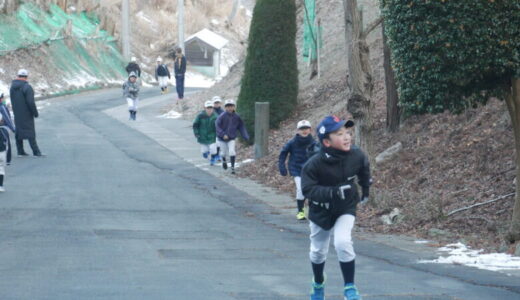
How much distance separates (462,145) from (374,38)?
1086cm

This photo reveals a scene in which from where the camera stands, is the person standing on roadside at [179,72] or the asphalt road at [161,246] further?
the person standing on roadside at [179,72]

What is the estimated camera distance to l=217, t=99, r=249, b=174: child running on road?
19.2 metres

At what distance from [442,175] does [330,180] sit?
23.2ft

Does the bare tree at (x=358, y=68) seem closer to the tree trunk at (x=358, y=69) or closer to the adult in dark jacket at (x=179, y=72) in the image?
the tree trunk at (x=358, y=69)

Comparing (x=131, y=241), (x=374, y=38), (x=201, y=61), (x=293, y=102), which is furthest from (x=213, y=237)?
(x=201, y=61)

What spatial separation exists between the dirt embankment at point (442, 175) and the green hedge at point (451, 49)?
1896mm

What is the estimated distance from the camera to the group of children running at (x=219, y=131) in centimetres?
1922

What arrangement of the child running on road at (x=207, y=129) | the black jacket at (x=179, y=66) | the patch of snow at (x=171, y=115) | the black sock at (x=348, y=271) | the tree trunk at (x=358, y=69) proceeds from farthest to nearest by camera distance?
the black jacket at (x=179, y=66) < the patch of snow at (x=171, y=115) < the child running on road at (x=207, y=129) < the tree trunk at (x=358, y=69) < the black sock at (x=348, y=271)

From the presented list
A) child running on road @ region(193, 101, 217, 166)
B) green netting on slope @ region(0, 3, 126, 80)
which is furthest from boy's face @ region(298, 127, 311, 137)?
green netting on slope @ region(0, 3, 126, 80)

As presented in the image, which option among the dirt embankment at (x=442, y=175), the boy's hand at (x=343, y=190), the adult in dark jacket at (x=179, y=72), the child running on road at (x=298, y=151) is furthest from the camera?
the adult in dark jacket at (x=179, y=72)

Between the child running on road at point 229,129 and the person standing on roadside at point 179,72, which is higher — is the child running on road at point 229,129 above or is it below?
below

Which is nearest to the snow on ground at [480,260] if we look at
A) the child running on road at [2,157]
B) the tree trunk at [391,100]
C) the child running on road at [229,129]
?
the tree trunk at [391,100]

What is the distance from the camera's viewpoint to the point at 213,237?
11906mm

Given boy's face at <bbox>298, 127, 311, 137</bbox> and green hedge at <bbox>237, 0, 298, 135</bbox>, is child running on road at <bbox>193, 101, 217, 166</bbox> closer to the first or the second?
green hedge at <bbox>237, 0, 298, 135</bbox>
